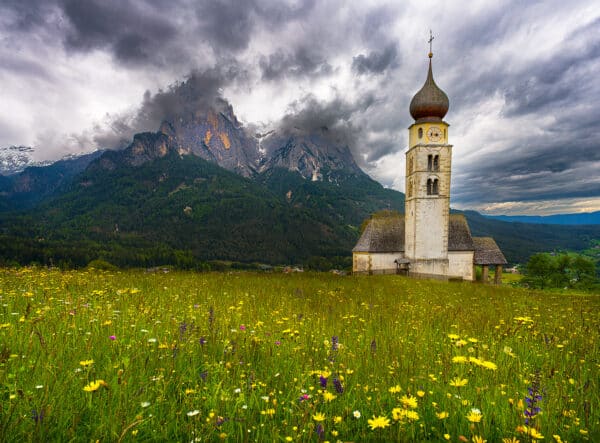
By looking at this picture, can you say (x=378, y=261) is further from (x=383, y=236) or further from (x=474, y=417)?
(x=474, y=417)

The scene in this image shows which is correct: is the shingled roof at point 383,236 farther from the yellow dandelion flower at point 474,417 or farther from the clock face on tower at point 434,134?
the yellow dandelion flower at point 474,417

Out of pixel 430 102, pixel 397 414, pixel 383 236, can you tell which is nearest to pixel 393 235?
pixel 383 236

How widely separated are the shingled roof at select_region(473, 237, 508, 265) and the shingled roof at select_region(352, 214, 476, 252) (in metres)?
1.65

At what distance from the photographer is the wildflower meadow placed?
7.27 ft

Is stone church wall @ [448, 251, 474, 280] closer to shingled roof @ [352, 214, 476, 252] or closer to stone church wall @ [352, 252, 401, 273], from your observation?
shingled roof @ [352, 214, 476, 252]

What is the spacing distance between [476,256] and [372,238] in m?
14.4

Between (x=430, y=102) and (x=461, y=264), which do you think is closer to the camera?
(x=430, y=102)

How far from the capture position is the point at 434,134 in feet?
118

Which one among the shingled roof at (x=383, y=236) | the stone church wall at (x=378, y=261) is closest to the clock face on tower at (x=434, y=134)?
the shingled roof at (x=383, y=236)

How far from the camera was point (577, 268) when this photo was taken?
43.0 m

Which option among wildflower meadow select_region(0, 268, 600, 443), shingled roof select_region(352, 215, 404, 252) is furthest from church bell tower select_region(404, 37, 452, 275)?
wildflower meadow select_region(0, 268, 600, 443)

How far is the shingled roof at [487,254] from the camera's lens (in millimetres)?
37812

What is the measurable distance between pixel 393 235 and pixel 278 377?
130 ft

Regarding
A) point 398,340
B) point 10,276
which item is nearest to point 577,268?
point 398,340
